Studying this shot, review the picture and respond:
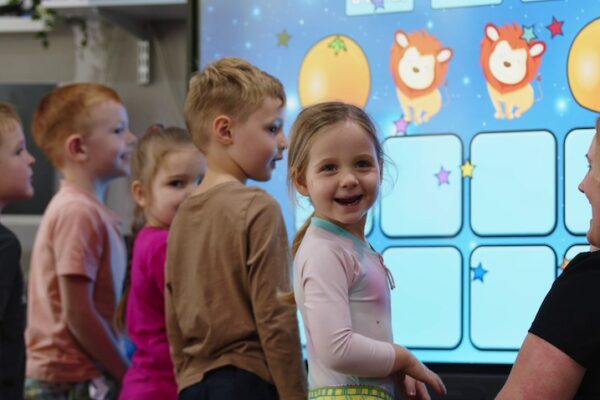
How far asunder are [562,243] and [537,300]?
12 cm

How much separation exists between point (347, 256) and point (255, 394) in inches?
15.8

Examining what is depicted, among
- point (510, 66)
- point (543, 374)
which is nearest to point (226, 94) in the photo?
point (510, 66)

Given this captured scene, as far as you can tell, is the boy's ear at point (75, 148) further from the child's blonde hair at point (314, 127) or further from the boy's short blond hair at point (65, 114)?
the child's blonde hair at point (314, 127)

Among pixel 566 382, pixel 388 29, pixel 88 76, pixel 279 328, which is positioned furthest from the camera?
pixel 88 76

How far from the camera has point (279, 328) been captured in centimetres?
153

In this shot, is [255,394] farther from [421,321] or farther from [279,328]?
[421,321]

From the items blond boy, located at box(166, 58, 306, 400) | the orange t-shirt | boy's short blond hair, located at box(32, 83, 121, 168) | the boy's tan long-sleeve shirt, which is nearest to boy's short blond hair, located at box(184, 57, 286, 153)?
blond boy, located at box(166, 58, 306, 400)

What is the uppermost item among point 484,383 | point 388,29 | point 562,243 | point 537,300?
point 388,29

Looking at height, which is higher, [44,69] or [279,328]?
[44,69]

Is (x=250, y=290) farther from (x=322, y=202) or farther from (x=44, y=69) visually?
(x=44, y=69)

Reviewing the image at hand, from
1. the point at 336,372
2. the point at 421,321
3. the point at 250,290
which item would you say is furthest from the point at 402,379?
the point at 421,321

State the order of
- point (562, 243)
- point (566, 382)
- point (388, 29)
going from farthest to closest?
point (388, 29) < point (562, 243) < point (566, 382)

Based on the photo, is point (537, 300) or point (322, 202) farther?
point (537, 300)

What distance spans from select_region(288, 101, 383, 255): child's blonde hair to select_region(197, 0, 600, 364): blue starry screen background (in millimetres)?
409
